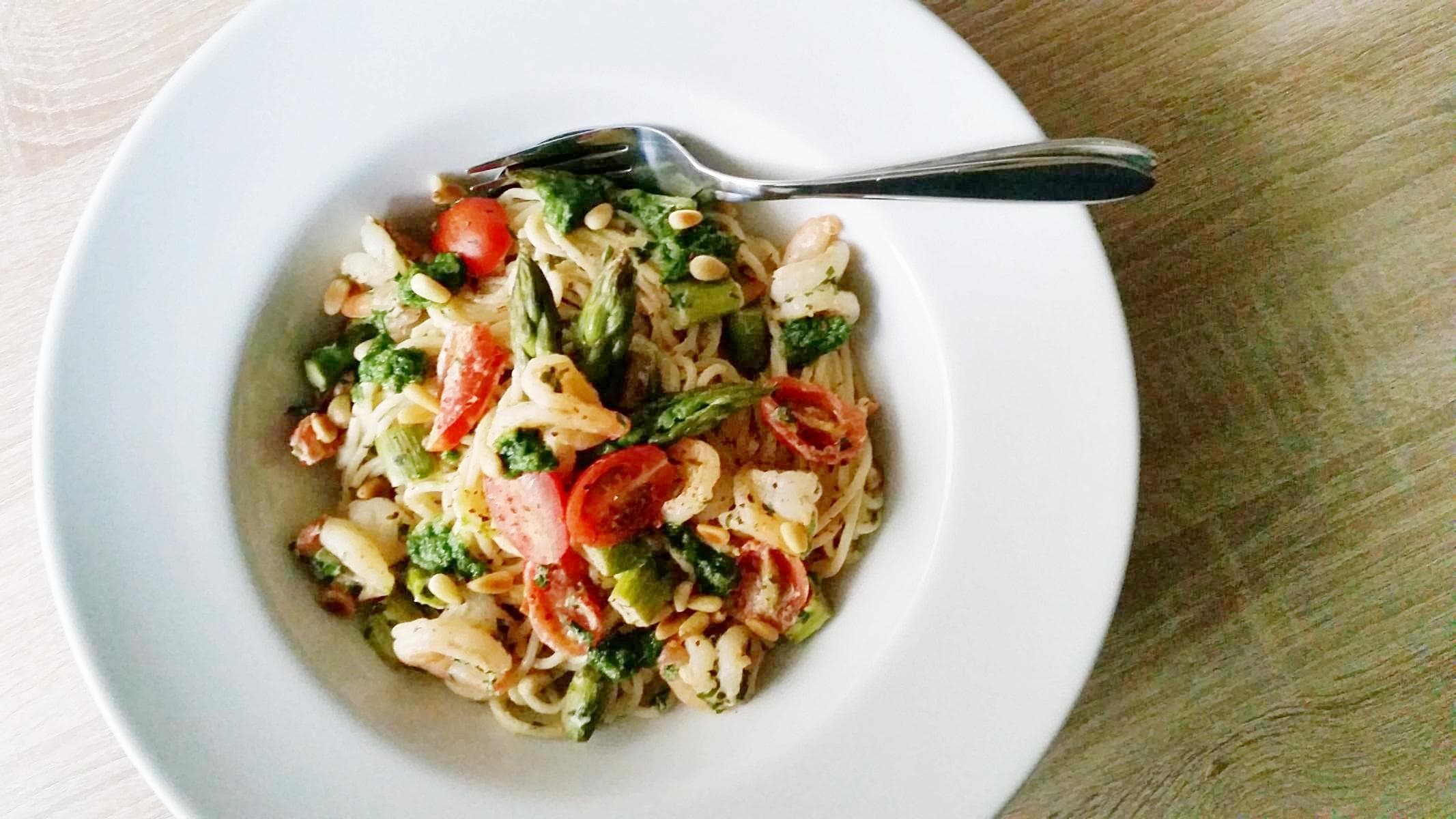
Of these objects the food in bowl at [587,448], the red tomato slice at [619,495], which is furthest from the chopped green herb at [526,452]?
the red tomato slice at [619,495]

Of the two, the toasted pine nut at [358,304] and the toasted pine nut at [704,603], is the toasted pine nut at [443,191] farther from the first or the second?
the toasted pine nut at [704,603]

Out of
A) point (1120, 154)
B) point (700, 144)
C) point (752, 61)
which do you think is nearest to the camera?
point (1120, 154)

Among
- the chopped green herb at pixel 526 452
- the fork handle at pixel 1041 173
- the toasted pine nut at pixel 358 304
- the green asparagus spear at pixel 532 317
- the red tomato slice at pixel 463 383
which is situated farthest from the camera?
the toasted pine nut at pixel 358 304

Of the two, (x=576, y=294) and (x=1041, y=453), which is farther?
(x=576, y=294)

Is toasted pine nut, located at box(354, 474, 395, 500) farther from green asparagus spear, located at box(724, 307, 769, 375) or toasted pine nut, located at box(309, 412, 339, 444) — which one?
green asparagus spear, located at box(724, 307, 769, 375)

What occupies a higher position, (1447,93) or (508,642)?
(1447,93)

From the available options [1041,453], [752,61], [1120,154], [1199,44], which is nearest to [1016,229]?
[1120,154]

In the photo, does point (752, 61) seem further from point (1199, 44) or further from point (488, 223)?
point (1199, 44)

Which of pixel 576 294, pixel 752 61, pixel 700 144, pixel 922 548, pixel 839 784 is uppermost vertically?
pixel 752 61
